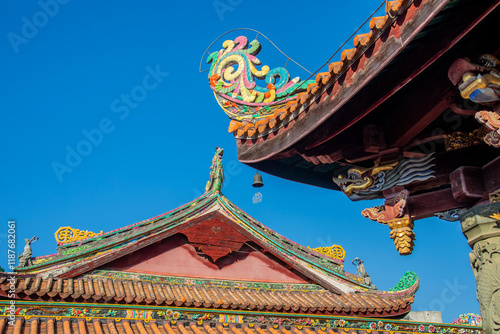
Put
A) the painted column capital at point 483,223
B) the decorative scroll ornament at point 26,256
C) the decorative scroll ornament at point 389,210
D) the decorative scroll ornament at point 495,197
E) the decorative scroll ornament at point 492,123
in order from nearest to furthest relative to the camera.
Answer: the decorative scroll ornament at point 492,123 < the painted column capital at point 483,223 < the decorative scroll ornament at point 495,197 < the decorative scroll ornament at point 389,210 < the decorative scroll ornament at point 26,256

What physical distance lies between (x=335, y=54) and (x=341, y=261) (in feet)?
23.1

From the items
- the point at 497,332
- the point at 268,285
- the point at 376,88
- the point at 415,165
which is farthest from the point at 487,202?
the point at 268,285

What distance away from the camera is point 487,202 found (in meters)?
4.53

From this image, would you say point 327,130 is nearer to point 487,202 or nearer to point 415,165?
Answer: point 415,165

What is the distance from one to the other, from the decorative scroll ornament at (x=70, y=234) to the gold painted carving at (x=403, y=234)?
20.0ft

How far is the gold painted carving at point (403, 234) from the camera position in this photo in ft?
16.1

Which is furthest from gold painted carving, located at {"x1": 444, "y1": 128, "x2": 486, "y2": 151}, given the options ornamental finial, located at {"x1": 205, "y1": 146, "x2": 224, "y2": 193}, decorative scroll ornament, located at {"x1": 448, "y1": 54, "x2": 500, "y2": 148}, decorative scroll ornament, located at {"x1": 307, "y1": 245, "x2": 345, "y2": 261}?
ornamental finial, located at {"x1": 205, "y1": 146, "x2": 224, "y2": 193}

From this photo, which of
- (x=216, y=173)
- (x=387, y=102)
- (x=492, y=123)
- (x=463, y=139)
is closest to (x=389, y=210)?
(x=463, y=139)

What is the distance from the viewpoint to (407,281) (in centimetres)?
946

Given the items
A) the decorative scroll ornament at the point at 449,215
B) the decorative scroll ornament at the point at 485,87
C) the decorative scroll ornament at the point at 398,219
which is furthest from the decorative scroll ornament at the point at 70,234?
the decorative scroll ornament at the point at 485,87

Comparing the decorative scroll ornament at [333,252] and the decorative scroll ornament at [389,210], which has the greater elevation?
the decorative scroll ornament at [333,252]

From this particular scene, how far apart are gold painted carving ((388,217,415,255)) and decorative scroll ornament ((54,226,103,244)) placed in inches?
239

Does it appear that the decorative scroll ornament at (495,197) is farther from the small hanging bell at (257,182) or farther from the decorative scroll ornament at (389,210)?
the small hanging bell at (257,182)

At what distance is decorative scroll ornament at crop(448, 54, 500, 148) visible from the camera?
3598mm
